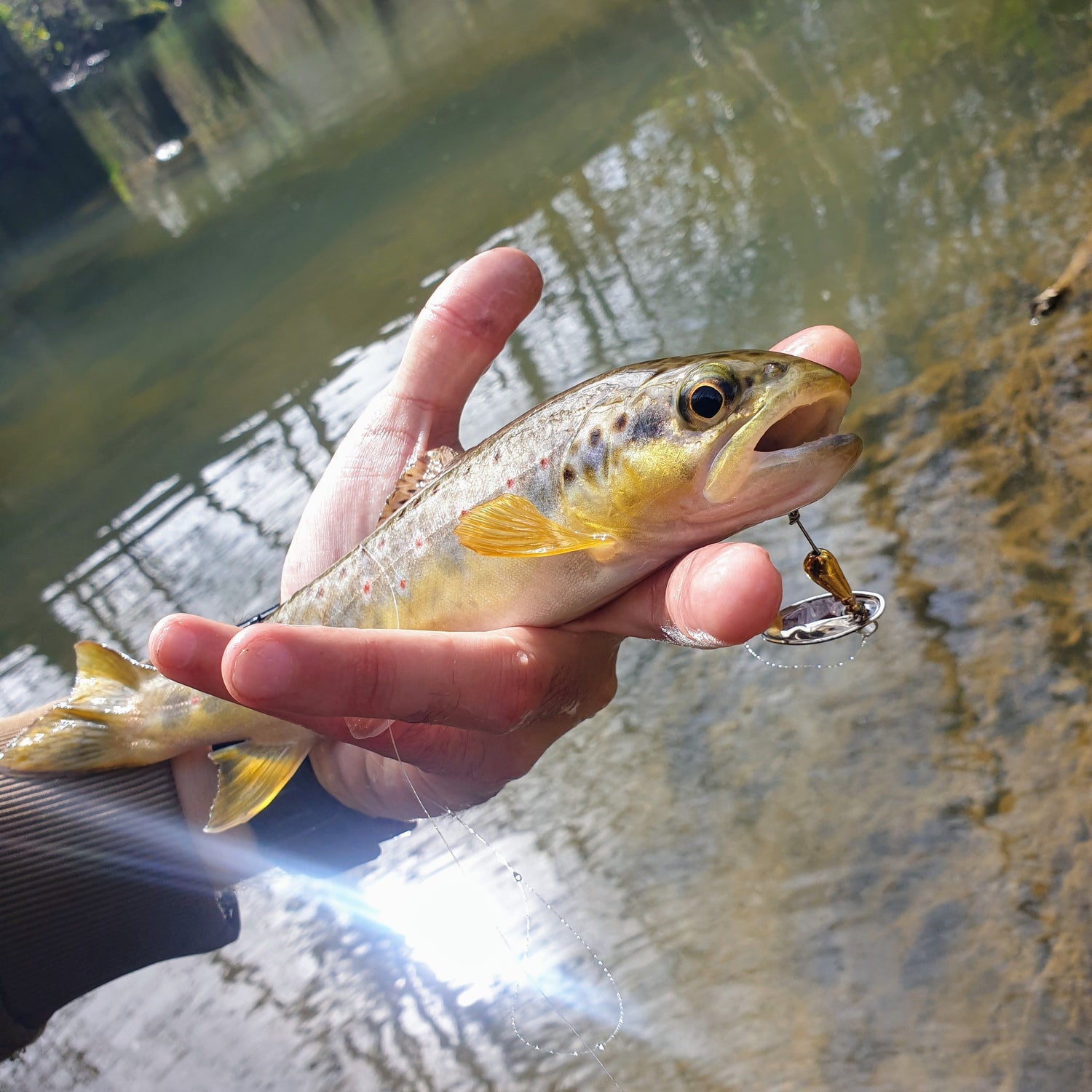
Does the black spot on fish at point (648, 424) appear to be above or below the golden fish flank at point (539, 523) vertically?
above

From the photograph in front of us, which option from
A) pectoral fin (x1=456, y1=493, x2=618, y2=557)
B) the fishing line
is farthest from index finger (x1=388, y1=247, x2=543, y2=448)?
the fishing line

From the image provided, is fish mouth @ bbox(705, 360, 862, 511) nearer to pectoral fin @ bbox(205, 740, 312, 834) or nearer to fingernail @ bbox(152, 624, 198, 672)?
fingernail @ bbox(152, 624, 198, 672)

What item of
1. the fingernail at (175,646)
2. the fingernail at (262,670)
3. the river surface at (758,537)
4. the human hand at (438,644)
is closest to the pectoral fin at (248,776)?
the human hand at (438,644)

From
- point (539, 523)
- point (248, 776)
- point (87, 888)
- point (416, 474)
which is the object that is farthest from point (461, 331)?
point (87, 888)

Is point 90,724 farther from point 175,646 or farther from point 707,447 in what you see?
point 707,447

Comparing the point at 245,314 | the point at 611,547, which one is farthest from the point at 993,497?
the point at 245,314

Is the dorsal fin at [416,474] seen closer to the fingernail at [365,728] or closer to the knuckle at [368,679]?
the fingernail at [365,728]

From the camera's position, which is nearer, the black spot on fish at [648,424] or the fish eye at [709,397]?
the fish eye at [709,397]
